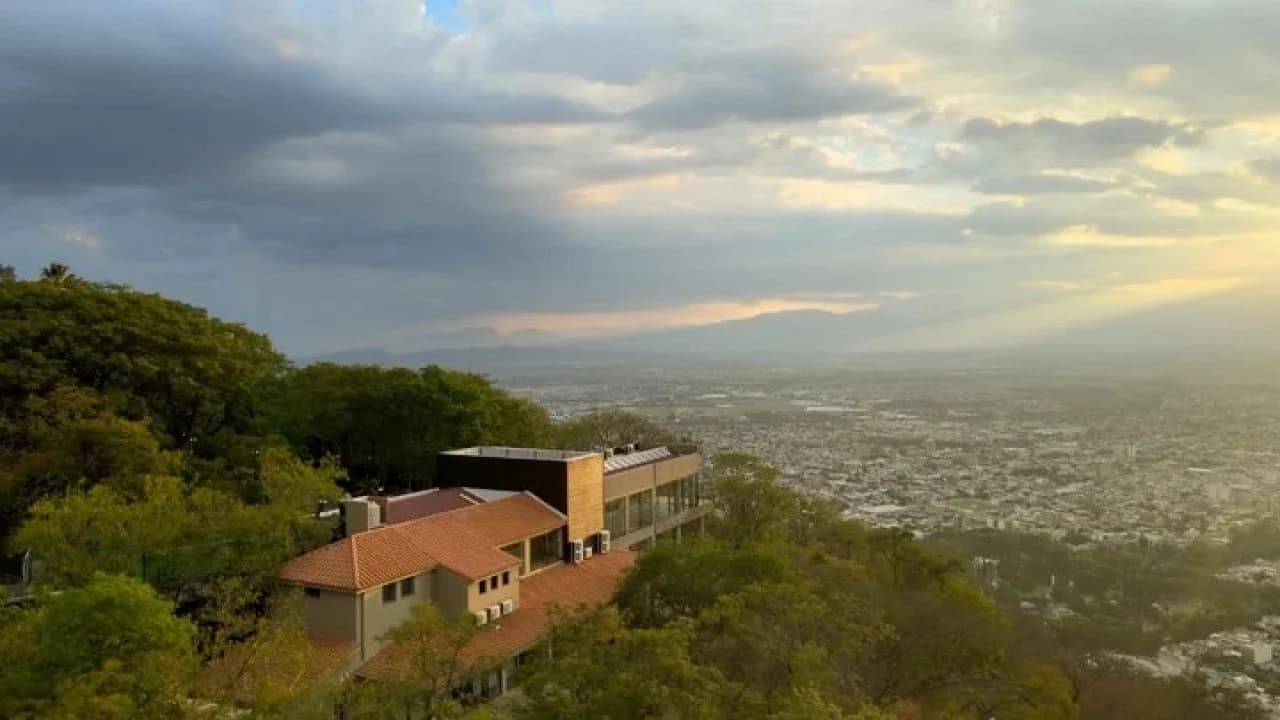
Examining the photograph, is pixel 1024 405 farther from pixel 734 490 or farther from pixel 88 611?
pixel 88 611

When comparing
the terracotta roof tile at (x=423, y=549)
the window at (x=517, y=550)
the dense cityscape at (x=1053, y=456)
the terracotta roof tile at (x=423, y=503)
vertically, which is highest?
the terracotta roof tile at (x=423, y=503)

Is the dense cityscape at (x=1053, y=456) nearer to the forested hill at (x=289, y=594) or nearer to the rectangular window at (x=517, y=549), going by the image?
the forested hill at (x=289, y=594)

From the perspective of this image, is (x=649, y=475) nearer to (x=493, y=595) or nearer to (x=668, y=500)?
(x=668, y=500)

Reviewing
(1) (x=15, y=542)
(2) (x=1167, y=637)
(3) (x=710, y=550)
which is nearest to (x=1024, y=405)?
(2) (x=1167, y=637)

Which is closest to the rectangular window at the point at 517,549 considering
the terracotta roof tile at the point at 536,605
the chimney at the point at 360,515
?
Result: the terracotta roof tile at the point at 536,605

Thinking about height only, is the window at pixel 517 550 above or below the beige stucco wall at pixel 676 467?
below

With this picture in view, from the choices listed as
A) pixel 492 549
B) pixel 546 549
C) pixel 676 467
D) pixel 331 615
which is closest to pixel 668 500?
pixel 676 467

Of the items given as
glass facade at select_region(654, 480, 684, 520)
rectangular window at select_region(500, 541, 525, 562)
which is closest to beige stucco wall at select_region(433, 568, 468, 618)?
rectangular window at select_region(500, 541, 525, 562)
